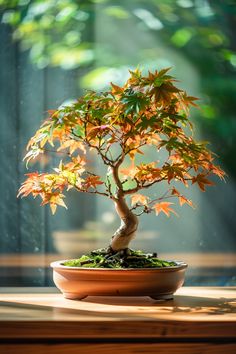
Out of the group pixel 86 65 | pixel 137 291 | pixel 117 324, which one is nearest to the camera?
pixel 117 324

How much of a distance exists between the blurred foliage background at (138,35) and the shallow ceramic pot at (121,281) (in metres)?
0.80

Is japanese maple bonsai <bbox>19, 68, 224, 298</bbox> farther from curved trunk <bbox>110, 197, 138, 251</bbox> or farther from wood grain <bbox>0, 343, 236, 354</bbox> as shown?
wood grain <bbox>0, 343, 236, 354</bbox>

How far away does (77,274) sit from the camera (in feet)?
5.38

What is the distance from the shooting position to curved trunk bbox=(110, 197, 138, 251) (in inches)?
68.2

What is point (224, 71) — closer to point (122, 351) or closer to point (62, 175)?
point (62, 175)

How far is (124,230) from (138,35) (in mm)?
891

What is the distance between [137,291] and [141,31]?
1077 millimetres

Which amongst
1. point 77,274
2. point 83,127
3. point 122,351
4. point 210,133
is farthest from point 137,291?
point 210,133

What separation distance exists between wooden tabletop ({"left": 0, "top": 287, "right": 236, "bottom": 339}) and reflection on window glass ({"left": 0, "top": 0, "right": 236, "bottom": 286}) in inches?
27.2

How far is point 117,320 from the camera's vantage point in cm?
137

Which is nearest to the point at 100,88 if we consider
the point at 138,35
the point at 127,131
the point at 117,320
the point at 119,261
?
the point at 138,35

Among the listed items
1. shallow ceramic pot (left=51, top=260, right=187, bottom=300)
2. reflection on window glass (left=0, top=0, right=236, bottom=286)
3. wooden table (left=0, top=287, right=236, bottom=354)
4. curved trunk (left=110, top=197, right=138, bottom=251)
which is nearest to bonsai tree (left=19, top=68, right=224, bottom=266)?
curved trunk (left=110, top=197, right=138, bottom=251)

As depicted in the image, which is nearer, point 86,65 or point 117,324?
point 117,324

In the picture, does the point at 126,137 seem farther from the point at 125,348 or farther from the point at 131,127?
the point at 125,348
